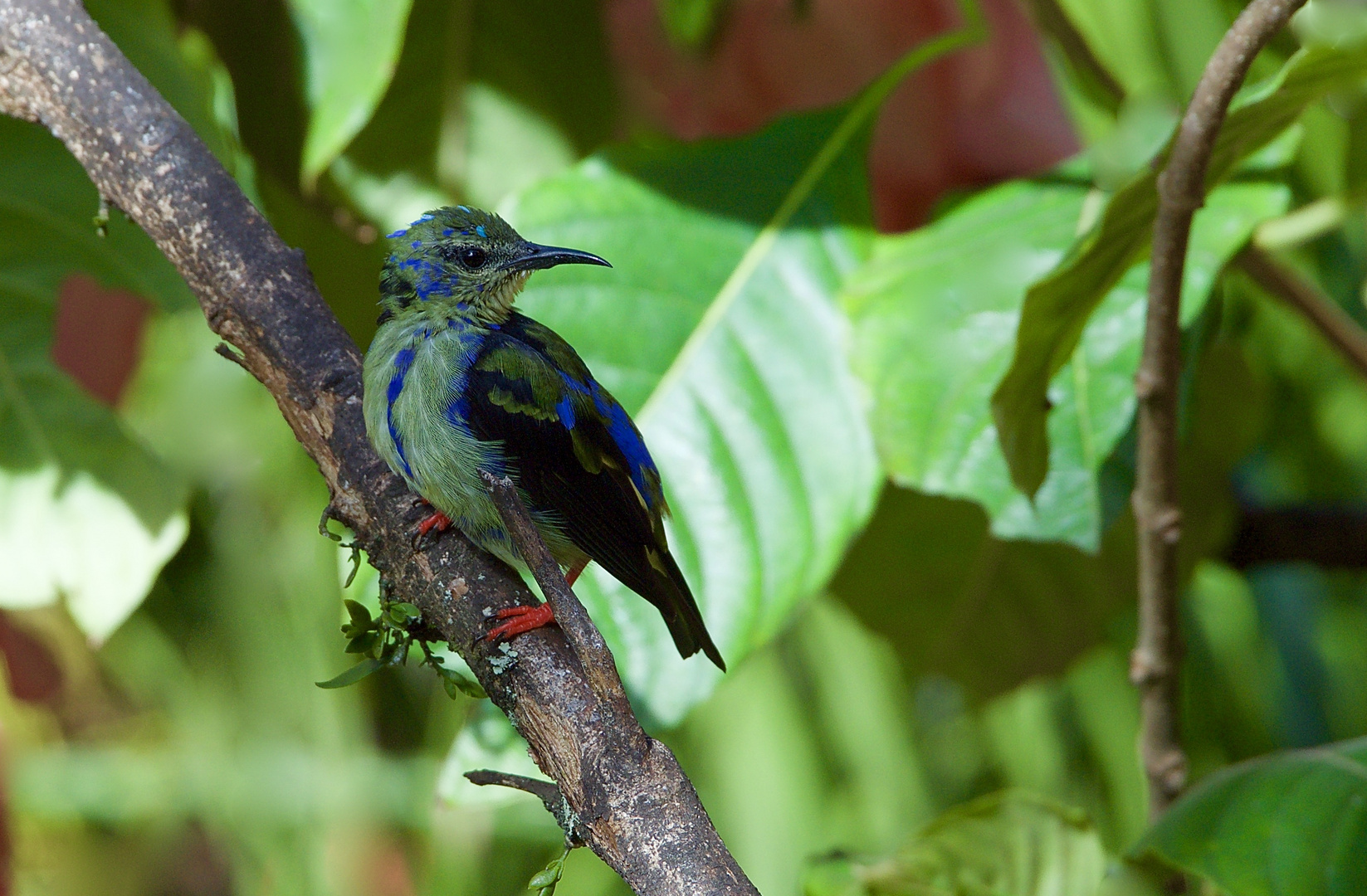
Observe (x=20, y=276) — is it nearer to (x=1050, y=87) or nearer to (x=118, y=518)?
(x=118, y=518)

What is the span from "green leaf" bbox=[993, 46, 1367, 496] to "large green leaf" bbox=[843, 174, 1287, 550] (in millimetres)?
144

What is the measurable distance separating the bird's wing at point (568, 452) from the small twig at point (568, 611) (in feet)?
0.70

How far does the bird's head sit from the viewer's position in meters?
0.99

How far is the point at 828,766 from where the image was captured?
190cm

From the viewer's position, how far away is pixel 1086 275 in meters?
0.98

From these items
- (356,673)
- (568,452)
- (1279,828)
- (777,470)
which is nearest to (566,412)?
(568,452)

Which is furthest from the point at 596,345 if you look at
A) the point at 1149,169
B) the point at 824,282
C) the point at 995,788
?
the point at 995,788

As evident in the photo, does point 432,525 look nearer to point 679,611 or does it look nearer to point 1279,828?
point 679,611

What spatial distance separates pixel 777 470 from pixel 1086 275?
38 cm

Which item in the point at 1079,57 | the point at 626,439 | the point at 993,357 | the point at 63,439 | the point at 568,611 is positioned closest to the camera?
the point at 568,611

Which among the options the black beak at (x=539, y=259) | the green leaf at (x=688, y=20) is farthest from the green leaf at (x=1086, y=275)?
the green leaf at (x=688, y=20)

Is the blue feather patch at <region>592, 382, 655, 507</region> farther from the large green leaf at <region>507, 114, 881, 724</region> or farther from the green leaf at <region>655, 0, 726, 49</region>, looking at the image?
the green leaf at <region>655, 0, 726, 49</region>

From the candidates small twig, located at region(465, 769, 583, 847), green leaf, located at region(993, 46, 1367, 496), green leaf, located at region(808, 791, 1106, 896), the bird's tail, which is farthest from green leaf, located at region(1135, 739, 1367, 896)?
small twig, located at region(465, 769, 583, 847)

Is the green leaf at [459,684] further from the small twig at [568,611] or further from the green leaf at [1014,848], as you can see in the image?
the green leaf at [1014,848]
